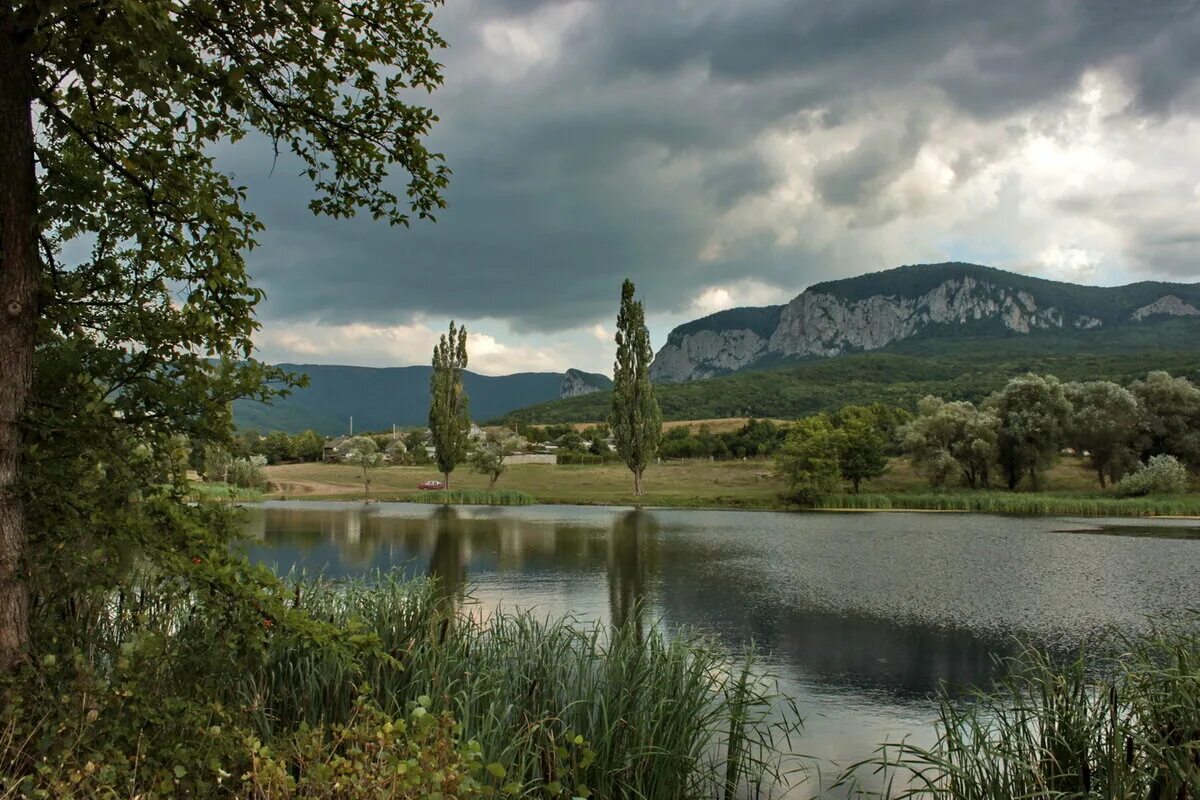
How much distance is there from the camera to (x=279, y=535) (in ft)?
96.5

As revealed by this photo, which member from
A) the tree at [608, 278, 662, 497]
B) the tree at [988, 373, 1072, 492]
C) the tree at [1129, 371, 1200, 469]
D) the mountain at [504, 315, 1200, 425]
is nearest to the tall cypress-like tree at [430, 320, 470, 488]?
the tree at [608, 278, 662, 497]

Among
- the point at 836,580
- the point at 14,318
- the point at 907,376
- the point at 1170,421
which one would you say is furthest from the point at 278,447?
the point at 907,376

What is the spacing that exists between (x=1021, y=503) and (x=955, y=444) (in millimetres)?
8637

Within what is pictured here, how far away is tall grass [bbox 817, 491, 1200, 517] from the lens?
41.8 metres

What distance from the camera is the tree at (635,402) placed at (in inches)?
2093

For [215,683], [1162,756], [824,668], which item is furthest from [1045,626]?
[215,683]

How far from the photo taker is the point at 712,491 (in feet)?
188

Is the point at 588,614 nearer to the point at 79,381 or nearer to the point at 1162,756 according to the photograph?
the point at 1162,756

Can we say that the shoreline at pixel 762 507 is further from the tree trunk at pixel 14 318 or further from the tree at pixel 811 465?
the tree trunk at pixel 14 318

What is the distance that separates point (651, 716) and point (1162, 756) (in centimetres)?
342

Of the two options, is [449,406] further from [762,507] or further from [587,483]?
A: [762,507]

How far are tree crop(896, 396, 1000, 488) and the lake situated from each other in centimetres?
1361

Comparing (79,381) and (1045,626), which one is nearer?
(79,381)

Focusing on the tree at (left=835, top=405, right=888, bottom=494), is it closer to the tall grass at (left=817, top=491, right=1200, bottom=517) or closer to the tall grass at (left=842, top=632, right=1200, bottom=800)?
the tall grass at (left=817, top=491, right=1200, bottom=517)
